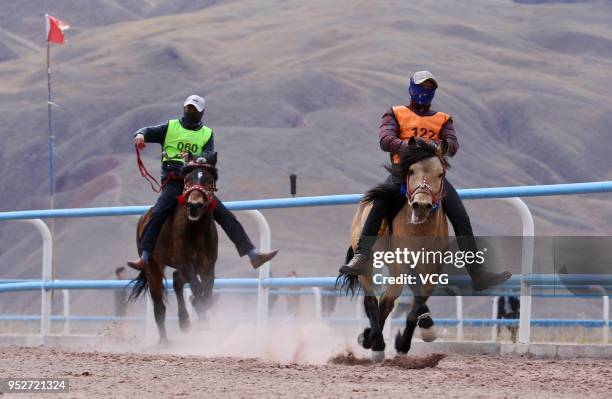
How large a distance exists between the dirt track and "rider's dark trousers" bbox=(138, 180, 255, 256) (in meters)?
2.63

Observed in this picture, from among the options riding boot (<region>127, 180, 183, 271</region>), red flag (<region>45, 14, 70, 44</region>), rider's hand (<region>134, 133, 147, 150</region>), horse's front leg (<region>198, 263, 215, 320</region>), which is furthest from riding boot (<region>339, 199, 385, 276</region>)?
red flag (<region>45, 14, 70, 44</region>)

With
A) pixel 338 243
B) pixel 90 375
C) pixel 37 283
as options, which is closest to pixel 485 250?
pixel 90 375

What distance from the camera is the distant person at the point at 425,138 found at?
32.7 ft

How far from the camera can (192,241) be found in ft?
41.0

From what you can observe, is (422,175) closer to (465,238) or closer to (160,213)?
(465,238)

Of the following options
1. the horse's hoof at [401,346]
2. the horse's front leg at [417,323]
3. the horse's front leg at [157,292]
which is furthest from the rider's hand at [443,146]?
the horse's front leg at [157,292]

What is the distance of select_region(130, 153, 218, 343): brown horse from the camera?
12.2 m

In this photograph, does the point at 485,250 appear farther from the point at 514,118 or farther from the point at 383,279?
the point at 514,118

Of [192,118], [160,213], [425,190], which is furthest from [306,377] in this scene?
[192,118]

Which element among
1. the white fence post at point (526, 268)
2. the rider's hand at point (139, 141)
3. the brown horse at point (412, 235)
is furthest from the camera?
the rider's hand at point (139, 141)

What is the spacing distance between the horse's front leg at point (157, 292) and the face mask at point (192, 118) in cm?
133

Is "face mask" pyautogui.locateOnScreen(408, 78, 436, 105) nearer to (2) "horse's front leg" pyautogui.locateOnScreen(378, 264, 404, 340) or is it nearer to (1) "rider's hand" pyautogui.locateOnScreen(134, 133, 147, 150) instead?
(2) "horse's front leg" pyautogui.locateOnScreen(378, 264, 404, 340)

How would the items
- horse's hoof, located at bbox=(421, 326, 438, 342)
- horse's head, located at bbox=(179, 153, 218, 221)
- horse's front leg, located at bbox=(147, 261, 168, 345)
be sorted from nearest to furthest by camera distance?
horse's hoof, located at bbox=(421, 326, 438, 342), horse's head, located at bbox=(179, 153, 218, 221), horse's front leg, located at bbox=(147, 261, 168, 345)

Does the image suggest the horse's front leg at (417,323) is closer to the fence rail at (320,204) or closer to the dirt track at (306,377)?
the dirt track at (306,377)
